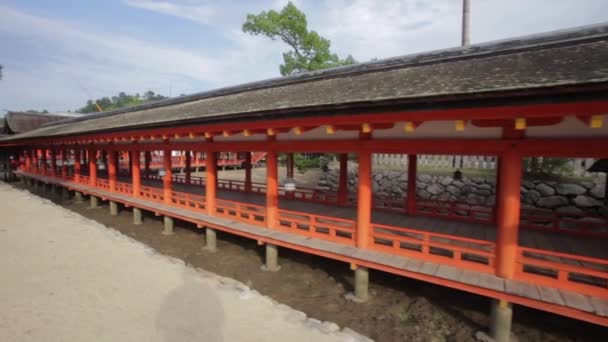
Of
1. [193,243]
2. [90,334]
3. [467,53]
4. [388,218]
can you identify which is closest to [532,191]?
[388,218]

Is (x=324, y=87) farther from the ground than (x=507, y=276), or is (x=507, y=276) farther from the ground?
(x=324, y=87)

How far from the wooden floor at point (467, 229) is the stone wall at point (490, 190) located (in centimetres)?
313

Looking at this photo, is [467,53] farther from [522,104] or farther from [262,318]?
[262,318]

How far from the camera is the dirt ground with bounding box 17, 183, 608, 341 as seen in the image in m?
5.31

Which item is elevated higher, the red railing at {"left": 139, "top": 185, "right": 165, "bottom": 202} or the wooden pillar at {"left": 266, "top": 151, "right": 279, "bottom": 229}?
the wooden pillar at {"left": 266, "top": 151, "right": 279, "bottom": 229}

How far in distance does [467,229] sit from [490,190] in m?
9.30

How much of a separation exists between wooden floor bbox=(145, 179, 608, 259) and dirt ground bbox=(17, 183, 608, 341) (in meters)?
1.39

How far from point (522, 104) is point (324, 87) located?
4571 millimetres

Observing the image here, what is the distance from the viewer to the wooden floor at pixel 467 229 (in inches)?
243

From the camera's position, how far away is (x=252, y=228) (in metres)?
8.15

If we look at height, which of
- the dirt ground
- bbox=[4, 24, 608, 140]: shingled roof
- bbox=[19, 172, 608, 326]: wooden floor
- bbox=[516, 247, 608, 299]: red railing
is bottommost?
the dirt ground

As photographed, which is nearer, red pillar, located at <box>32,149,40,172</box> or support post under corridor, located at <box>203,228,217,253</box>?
support post under corridor, located at <box>203,228,217,253</box>

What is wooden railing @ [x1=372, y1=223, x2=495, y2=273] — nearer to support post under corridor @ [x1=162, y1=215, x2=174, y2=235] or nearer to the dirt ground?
the dirt ground

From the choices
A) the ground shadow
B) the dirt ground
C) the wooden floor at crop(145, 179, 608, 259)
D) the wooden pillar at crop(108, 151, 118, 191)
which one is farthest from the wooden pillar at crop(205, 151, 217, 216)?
the wooden pillar at crop(108, 151, 118, 191)
